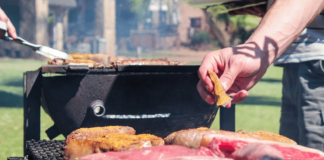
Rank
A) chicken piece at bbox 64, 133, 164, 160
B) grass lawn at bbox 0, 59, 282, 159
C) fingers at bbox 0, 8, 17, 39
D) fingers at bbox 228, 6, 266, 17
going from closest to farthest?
chicken piece at bbox 64, 133, 164, 160
fingers at bbox 0, 8, 17, 39
fingers at bbox 228, 6, 266, 17
grass lawn at bbox 0, 59, 282, 159

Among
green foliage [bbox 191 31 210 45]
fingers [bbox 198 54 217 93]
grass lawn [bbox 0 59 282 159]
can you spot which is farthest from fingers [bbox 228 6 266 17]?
green foliage [bbox 191 31 210 45]

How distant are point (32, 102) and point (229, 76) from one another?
153 cm

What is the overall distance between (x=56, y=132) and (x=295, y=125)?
7.80 feet

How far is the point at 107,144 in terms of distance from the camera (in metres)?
1.53

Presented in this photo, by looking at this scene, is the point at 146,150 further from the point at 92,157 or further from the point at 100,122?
the point at 100,122

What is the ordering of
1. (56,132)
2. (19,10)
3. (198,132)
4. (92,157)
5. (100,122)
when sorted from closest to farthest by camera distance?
(92,157) → (198,132) → (100,122) → (56,132) → (19,10)

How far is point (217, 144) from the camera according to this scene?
53.6 inches

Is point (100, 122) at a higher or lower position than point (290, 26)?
lower

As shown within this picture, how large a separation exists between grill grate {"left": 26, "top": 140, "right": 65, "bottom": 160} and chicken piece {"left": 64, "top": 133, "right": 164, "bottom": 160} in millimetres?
168

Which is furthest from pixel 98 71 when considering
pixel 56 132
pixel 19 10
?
pixel 19 10

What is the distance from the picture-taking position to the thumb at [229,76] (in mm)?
1790

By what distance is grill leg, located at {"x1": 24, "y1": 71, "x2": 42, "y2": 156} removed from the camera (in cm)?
237

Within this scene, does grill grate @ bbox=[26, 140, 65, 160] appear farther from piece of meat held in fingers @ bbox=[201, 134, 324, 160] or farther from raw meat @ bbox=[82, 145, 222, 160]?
piece of meat held in fingers @ bbox=[201, 134, 324, 160]

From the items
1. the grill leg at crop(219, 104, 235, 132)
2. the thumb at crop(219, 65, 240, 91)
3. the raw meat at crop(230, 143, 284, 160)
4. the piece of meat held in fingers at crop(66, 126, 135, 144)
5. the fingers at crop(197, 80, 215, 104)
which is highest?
the thumb at crop(219, 65, 240, 91)
